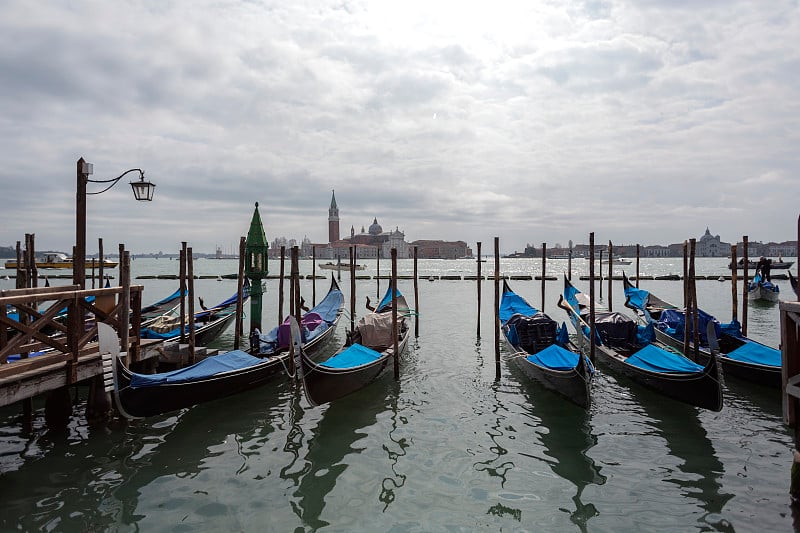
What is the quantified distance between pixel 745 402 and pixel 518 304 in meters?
6.68

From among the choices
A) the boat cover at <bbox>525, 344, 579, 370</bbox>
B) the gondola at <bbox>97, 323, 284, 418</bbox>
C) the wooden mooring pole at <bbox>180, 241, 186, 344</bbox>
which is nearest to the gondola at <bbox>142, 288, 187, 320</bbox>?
the wooden mooring pole at <bbox>180, 241, 186, 344</bbox>

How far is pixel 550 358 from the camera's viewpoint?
7652mm

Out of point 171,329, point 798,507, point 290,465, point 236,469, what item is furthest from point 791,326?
point 171,329

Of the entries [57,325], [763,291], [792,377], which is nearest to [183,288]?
[57,325]

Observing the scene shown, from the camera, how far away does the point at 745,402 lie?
723 centimetres

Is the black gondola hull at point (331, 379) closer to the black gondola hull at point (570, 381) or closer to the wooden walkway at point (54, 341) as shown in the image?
the wooden walkway at point (54, 341)

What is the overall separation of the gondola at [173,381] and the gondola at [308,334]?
1.05m

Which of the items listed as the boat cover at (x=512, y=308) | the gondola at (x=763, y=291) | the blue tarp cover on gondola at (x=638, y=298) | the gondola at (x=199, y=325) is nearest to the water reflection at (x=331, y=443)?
the gondola at (x=199, y=325)

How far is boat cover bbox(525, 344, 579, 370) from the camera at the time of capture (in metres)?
7.27

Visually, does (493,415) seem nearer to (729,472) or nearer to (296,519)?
(729,472)

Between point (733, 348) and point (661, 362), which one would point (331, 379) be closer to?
point (661, 362)

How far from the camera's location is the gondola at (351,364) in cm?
644

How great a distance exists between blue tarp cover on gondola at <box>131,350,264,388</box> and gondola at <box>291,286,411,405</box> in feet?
3.22

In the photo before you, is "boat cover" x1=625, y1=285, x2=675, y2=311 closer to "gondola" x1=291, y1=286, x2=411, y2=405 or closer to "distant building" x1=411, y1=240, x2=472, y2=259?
"gondola" x1=291, y1=286, x2=411, y2=405
